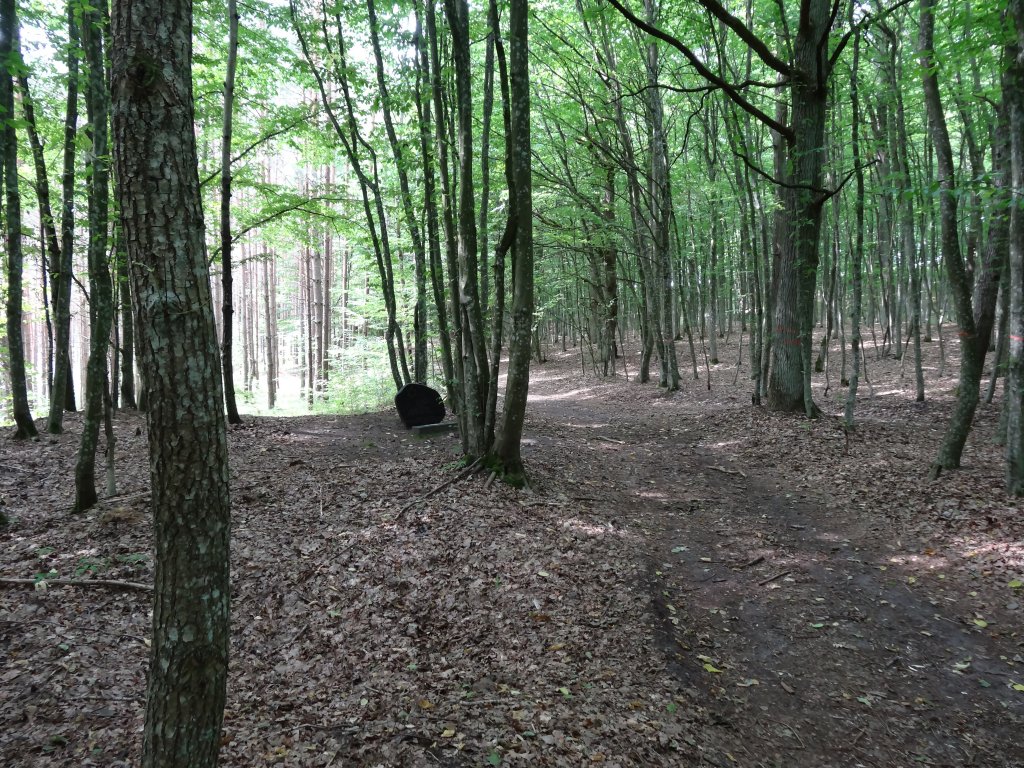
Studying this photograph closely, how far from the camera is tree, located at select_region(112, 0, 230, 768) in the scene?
2314 millimetres

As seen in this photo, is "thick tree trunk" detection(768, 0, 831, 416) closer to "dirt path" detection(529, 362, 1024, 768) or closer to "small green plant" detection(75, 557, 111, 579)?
"dirt path" detection(529, 362, 1024, 768)

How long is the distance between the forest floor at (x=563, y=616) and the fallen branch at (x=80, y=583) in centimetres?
6

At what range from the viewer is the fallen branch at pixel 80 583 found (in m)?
4.93

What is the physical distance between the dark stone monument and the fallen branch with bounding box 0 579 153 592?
7.06 m

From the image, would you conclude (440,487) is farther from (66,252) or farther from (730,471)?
(66,252)

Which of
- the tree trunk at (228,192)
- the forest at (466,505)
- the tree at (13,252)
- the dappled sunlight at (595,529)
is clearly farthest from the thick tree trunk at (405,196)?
the dappled sunlight at (595,529)

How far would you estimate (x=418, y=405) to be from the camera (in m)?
12.1

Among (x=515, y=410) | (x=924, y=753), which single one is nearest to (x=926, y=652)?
(x=924, y=753)

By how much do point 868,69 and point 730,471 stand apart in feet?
54.2

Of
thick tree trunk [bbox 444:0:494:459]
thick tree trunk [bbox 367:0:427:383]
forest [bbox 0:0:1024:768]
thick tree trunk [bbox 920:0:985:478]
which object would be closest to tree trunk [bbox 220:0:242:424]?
forest [bbox 0:0:1024:768]

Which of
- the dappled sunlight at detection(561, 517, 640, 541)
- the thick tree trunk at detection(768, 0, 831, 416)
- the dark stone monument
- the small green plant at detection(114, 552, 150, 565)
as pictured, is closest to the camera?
the small green plant at detection(114, 552, 150, 565)

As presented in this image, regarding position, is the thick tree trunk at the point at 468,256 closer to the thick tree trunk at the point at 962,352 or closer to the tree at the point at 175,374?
the tree at the point at 175,374

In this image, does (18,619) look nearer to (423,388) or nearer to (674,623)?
(674,623)

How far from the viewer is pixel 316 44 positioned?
12711 mm
